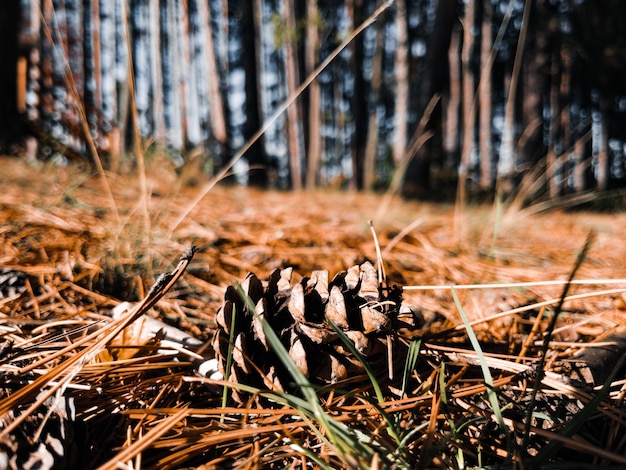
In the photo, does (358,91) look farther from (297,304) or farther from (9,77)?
(297,304)

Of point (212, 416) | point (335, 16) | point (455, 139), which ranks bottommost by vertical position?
point (212, 416)

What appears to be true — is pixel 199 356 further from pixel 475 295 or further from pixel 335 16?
pixel 335 16

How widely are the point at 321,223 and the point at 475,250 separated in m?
0.66

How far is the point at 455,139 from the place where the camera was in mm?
10930

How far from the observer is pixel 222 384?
1.58 ft

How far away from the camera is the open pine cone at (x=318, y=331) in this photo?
1.60 feet

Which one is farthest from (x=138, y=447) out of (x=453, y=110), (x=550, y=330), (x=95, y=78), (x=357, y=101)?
(x=453, y=110)

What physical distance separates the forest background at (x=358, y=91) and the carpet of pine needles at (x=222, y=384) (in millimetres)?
301

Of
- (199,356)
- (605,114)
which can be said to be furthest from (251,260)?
(605,114)

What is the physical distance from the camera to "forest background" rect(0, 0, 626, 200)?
184cm

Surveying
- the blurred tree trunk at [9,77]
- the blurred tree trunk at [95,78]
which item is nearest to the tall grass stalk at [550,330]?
the blurred tree trunk at [95,78]

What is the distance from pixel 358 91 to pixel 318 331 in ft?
27.6

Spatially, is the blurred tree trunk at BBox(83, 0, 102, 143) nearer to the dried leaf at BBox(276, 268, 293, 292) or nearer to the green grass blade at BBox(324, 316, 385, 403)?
the dried leaf at BBox(276, 268, 293, 292)

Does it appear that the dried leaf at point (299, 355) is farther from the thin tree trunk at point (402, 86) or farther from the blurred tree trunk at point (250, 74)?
the thin tree trunk at point (402, 86)
